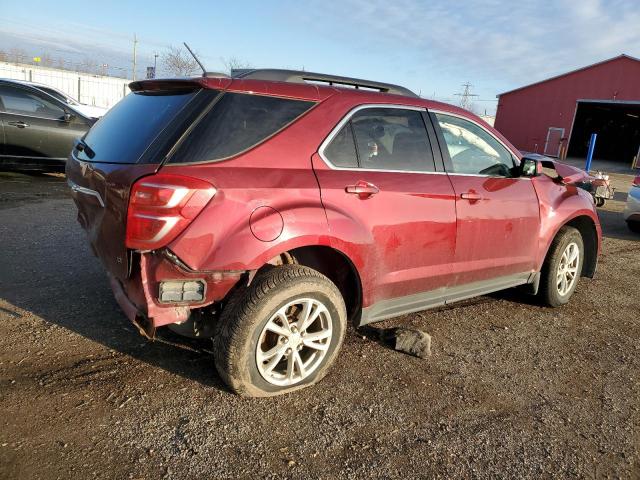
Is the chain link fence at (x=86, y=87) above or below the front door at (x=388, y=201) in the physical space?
above

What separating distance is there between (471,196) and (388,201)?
0.85 metres

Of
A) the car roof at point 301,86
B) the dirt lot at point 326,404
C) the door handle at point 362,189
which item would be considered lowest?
the dirt lot at point 326,404

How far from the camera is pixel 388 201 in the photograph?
321 cm

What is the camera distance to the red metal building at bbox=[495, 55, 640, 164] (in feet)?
93.0

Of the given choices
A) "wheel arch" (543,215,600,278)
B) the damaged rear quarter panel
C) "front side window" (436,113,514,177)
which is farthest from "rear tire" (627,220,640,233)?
"front side window" (436,113,514,177)

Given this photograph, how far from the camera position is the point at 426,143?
142 inches

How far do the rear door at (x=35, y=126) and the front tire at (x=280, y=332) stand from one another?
300 inches

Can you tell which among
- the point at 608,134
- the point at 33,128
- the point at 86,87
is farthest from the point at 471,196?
the point at 608,134

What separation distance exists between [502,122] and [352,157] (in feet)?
117

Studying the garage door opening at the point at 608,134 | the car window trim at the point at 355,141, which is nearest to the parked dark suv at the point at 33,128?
the car window trim at the point at 355,141

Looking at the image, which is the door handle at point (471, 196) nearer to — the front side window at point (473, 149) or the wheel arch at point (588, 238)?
the front side window at point (473, 149)

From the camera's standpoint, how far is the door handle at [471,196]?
144 inches

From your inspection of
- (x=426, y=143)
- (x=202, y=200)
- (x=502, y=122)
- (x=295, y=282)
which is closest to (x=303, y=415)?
(x=295, y=282)

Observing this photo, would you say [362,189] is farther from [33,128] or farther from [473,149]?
[33,128]
